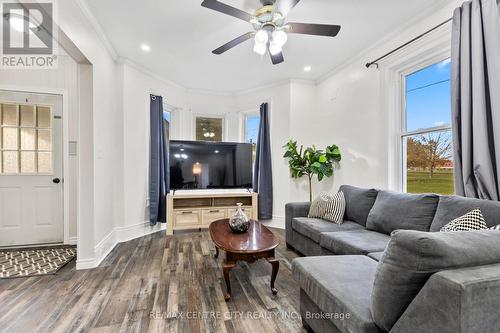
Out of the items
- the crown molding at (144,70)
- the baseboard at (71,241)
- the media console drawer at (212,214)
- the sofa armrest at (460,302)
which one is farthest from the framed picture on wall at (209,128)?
the sofa armrest at (460,302)

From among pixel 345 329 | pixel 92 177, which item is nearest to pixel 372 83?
pixel 345 329

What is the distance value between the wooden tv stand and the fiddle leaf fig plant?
2.97 feet

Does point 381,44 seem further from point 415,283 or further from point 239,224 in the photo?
point 415,283

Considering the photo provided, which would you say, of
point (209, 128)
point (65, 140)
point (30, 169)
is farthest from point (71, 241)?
point (209, 128)

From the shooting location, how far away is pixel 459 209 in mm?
1766

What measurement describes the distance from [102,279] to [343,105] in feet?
12.6

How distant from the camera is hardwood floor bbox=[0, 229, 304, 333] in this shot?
1.65 meters

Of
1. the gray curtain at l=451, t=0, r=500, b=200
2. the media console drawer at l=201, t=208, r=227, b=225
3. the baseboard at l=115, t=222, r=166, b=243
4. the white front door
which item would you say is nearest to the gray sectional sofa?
the gray curtain at l=451, t=0, r=500, b=200

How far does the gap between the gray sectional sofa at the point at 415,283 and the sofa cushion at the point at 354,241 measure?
2.2 inches

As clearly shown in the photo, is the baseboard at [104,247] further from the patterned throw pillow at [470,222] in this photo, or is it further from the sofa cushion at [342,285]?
the patterned throw pillow at [470,222]

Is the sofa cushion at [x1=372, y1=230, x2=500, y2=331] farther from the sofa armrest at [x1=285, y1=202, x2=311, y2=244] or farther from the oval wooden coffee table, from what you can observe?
the sofa armrest at [x1=285, y1=202, x2=311, y2=244]

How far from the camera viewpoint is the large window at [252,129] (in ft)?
15.6

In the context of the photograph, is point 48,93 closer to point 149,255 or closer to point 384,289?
point 149,255

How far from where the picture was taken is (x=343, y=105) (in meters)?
3.65
